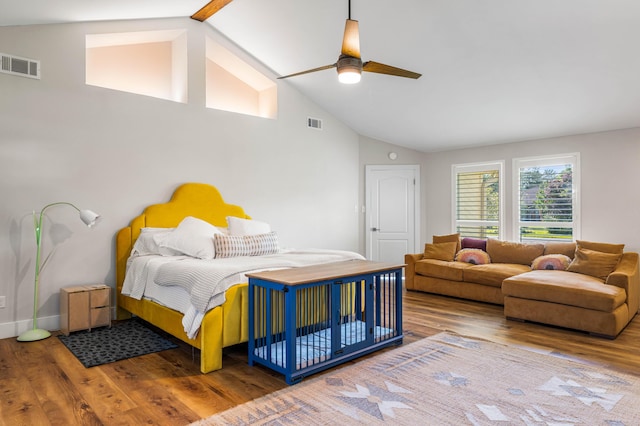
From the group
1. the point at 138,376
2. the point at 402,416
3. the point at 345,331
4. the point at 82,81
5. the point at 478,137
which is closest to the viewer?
the point at 402,416

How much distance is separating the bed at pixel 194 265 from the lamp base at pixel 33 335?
0.72 m

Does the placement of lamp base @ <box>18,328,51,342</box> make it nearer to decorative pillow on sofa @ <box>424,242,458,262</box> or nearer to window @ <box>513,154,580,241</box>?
decorative pillow on sofa @ <box>424,242,458,262</box>

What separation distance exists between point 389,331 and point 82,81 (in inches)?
154

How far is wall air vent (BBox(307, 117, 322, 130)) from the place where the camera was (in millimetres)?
6242

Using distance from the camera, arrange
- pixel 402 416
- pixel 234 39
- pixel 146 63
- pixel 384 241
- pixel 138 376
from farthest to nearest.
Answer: pixel 384 241 < pixel 234 39 < pixel 146 63 < pixel 138 376 < pixel 402 416

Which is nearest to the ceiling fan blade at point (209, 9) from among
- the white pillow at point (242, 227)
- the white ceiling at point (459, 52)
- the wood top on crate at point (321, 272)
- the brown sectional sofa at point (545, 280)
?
the white ceiling at point (459, 52)

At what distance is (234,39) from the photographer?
17.6 ft

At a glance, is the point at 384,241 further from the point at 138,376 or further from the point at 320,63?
the point at 138,376

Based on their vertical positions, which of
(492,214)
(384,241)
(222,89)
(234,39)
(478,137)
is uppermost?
(234,39)

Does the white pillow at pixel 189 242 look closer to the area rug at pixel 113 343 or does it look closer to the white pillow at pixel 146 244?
the white pillow at pixel 146 244

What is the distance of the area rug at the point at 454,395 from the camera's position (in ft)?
7.44

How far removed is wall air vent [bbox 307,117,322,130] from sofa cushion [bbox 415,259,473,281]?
256 centimetres

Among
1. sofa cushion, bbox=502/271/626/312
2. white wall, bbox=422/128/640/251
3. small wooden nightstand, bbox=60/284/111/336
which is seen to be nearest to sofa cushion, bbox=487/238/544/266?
white wall, bbox=422/128/640/251

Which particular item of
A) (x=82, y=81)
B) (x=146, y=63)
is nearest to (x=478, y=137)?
(x=146, y=63)
